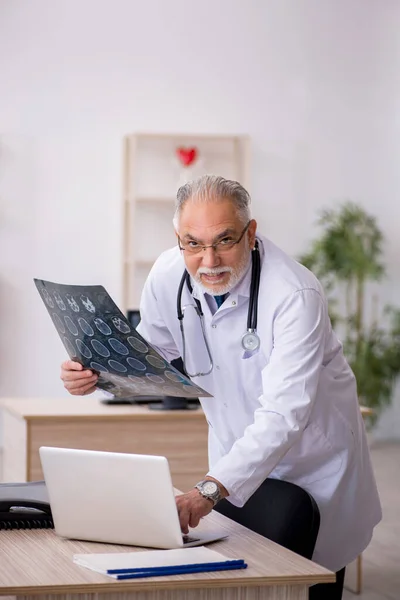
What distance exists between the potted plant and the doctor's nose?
18.1 feet

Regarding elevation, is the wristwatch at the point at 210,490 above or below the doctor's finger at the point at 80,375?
below

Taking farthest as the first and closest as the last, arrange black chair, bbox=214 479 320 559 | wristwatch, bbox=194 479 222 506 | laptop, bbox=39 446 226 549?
black chair, bbox=214 479 320 559, wristwatch, bbox=194 479 222 506, laptop, bbox=39 446 226 549

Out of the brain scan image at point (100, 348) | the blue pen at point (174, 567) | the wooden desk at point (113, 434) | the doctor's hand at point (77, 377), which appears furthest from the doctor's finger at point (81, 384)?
the wooden desk at point (113, 434)

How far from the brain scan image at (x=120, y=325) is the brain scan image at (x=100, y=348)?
98 millimetres

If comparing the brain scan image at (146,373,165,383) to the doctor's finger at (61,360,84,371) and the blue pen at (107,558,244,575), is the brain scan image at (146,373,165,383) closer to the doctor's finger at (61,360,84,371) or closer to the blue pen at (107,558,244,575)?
the doctor's finger at (61,360,84,371)

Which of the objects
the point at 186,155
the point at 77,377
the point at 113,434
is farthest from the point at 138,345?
the point at 186,155

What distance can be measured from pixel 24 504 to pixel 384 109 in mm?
6902

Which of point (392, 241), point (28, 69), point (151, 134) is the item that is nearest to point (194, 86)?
point (151, 134)

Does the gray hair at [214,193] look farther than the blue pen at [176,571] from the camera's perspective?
Yes

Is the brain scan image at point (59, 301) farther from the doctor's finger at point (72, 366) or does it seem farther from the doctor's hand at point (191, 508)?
the doctor's hand at point (191, 508)

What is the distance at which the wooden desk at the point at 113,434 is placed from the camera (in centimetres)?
422

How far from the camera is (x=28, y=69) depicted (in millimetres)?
7684

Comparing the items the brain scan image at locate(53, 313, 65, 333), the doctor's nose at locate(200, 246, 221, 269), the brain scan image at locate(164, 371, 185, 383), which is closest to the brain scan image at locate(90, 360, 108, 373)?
the brain scan image at locate(53, 313, 65, 333)

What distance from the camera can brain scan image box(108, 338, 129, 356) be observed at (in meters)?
2.12
